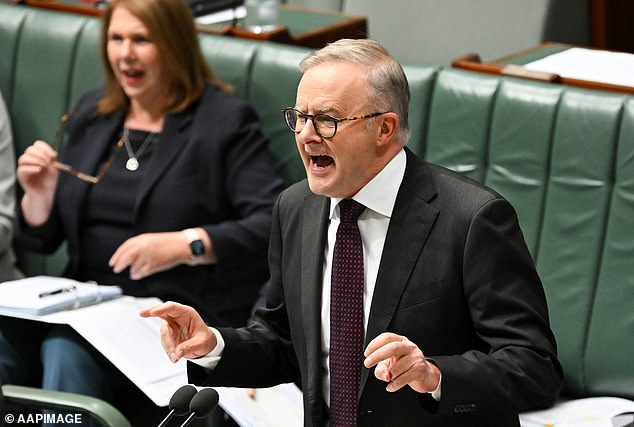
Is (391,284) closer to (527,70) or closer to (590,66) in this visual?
(527,70)

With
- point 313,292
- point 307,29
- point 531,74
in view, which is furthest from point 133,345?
point 307,29

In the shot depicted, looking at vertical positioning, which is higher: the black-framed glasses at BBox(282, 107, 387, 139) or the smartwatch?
the black-framed glasses at BBox(282, 107, 387, 139)

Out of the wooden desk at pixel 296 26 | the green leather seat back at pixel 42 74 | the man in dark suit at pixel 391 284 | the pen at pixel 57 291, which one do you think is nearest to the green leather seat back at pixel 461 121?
the wooden desk at pixel 296 26

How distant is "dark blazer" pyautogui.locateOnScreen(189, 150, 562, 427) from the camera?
1.70 m

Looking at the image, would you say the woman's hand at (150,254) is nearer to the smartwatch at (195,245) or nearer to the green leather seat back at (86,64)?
the smartwatch at (195,245)

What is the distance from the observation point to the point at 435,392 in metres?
1.65

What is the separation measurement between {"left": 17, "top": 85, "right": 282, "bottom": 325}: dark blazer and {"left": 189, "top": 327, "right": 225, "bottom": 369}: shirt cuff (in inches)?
35.1

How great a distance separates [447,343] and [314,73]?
47 cm

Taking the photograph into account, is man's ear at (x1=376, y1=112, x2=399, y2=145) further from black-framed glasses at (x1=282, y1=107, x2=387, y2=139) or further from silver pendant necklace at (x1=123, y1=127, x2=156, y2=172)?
silver pendant necklace at (x1=123, y1=127, x2=156, y2=172)

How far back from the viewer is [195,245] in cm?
270

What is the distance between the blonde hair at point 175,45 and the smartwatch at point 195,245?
34 cm

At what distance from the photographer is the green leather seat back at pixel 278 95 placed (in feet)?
9.57

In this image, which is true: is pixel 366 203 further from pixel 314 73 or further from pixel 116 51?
pixel 116 51

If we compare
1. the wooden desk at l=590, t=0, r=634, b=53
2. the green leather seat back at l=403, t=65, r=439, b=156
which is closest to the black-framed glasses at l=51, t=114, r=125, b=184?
the green leather seat back at l=403, t=65, r=439, b=156
